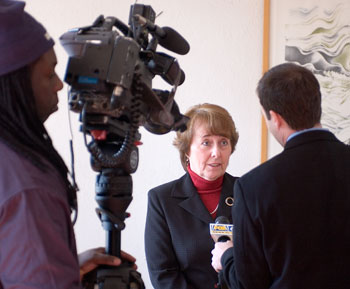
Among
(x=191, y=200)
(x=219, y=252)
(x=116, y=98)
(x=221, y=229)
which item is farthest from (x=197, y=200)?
(x=116, y=98)

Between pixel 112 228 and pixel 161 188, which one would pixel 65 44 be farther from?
pixel 161 188

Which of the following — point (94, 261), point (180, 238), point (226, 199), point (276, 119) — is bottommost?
point (180, 238)

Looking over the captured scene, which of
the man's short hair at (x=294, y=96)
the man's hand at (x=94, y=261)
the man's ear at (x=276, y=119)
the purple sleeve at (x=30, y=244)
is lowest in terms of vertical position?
the man's hand at (x=94, y=261)

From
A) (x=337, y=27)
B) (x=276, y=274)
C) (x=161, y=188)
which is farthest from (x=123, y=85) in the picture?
(x=337, y=27)

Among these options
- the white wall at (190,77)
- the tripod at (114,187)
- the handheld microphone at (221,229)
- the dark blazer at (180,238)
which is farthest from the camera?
the white wall at (190,77)

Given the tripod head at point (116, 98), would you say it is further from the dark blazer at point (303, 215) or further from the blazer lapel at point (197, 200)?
the blazer lapel at point (197, 200)

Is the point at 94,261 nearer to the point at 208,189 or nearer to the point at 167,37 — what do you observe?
the point at 167,37

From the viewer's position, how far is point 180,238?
1.90 meters

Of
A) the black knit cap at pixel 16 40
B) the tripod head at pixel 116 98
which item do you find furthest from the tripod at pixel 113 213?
the black knit cap at pixel 16 40

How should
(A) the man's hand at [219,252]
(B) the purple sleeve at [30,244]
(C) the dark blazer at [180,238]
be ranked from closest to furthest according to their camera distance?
(B) the purple sleeve at [30,244]
(A) the man's hand at [219,252]
(C) the dark blazer at [180,238]

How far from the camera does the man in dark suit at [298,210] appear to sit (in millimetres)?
1247

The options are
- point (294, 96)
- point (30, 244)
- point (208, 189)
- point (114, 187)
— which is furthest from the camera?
point (208, 189)

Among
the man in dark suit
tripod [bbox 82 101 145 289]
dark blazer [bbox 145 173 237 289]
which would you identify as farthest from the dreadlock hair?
dark blazer [bbox 145 173 237 289]

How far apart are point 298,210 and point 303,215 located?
0.02 meters
